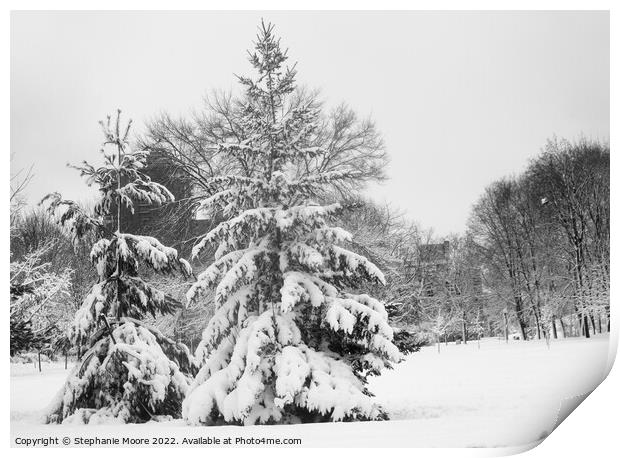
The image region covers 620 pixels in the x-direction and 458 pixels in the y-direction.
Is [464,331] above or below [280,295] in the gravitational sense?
below

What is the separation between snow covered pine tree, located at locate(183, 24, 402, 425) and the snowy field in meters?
0.26

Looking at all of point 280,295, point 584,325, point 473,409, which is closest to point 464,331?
point 473,409

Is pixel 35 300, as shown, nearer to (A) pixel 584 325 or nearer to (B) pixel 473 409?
(B) pixel 473 409

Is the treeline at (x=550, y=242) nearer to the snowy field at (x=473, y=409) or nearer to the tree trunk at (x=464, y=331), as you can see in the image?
the snowy field at (x=473, y=409)

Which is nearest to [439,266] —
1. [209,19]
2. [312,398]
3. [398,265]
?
[398,265]

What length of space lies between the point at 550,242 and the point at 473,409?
6.87 ft

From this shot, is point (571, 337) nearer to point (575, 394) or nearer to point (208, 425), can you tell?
point (575, 394)

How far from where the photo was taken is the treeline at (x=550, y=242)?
7086 mm

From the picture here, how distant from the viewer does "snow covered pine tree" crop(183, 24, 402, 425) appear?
22.6 feet

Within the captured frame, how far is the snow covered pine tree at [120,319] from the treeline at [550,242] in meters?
3.78

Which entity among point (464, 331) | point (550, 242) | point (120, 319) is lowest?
point (464, 331)

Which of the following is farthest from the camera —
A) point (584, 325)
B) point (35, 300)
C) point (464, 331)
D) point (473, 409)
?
point (464, 331)

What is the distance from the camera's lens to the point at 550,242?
24.5 ft

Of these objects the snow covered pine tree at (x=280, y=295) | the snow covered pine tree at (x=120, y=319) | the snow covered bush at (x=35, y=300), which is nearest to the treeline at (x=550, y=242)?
the snow covered pine tree at (x=280, y=295)
